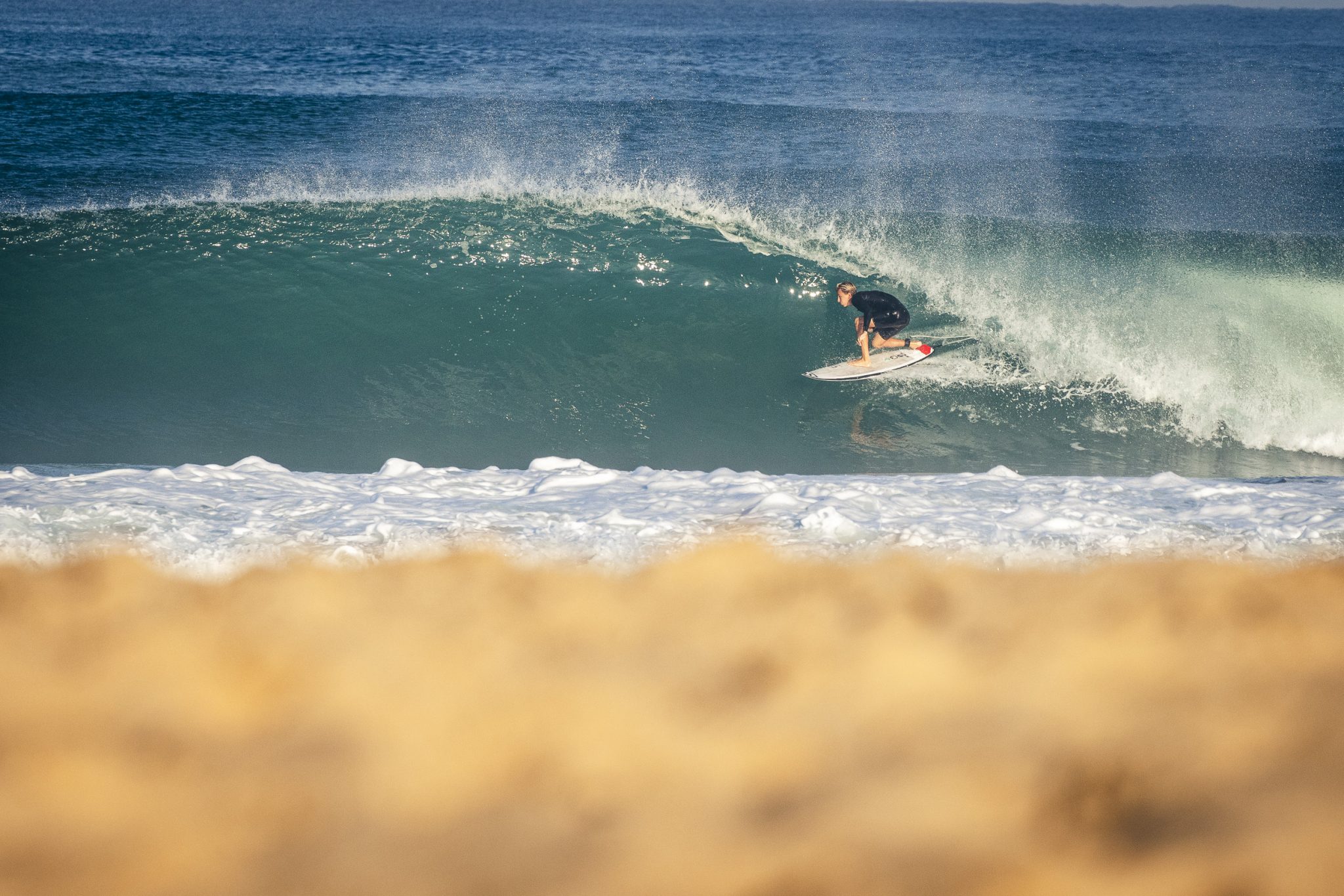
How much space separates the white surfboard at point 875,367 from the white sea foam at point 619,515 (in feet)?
18.7

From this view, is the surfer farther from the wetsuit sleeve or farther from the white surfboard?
the white surfboard

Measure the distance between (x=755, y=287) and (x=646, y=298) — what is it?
149cm

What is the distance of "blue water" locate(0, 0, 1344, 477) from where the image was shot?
8711 mm

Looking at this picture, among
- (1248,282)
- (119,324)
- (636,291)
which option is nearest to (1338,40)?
(1248,282)

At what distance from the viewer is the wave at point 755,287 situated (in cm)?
962

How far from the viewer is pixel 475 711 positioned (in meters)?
2.32

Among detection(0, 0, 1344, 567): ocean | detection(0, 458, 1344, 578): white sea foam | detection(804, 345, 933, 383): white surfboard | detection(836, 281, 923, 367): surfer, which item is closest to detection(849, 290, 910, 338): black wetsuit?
detection(836, 281, 923, 367): surfer

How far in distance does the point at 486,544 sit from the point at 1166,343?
10199mm

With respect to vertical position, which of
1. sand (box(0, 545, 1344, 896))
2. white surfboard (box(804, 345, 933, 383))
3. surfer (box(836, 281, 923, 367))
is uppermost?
sand (box(0, 545, 1344, 896))

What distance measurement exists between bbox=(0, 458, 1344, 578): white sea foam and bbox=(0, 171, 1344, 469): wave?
490 cm

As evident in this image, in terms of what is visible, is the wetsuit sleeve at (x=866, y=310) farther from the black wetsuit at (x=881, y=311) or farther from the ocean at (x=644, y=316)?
the ocean at (x=644, y=316)

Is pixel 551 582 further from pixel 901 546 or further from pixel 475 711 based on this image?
pixel 901 546

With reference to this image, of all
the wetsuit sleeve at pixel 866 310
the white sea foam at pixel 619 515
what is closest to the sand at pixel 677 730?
the white sea foam at pixel 619 515

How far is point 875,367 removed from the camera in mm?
9898
